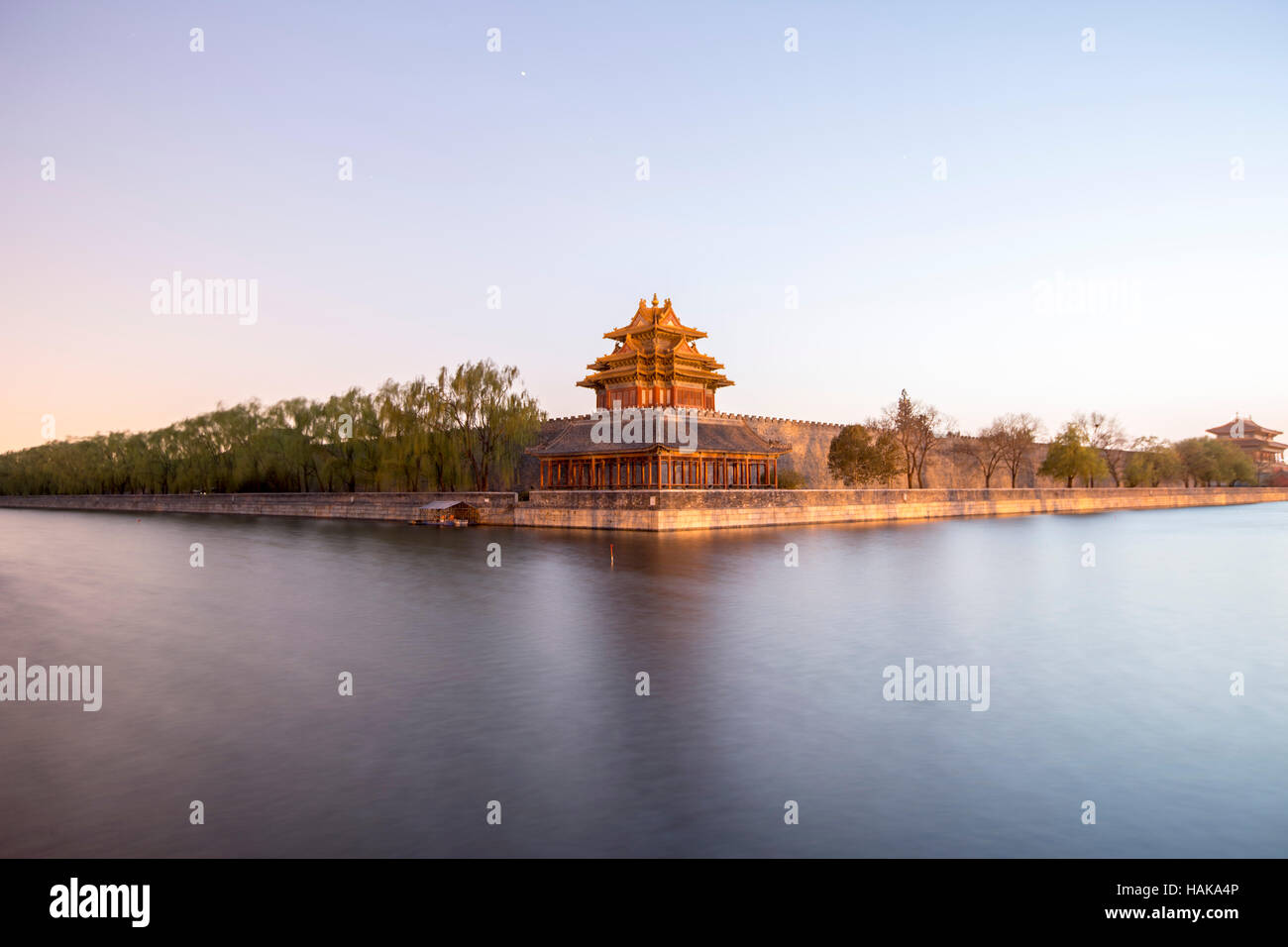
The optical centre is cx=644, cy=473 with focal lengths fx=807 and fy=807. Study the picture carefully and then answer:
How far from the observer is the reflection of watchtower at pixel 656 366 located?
43.0 meters

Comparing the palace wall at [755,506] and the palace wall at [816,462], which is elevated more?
the palace wall at [816,462]

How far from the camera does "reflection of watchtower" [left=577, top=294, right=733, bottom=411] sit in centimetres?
4297

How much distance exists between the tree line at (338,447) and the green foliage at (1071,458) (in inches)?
1490

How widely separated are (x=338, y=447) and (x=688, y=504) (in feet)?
88.1

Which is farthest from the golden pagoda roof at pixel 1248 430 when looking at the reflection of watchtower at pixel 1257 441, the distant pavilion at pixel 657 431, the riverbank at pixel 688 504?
the distant pavilion at pixel 657 431

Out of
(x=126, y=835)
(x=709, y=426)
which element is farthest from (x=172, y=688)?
(x=709, y=426)

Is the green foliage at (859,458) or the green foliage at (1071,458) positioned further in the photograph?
the green foliage at (1071,458)

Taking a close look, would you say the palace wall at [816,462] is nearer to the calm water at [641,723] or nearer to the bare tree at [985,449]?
the bare tree at [985,449]

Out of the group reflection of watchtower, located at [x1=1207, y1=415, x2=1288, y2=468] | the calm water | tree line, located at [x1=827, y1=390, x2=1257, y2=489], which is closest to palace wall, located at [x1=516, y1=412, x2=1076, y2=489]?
tree line, located at [x1=827, y1=390, x2=1257, y2=489]

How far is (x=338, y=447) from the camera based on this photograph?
48844mm

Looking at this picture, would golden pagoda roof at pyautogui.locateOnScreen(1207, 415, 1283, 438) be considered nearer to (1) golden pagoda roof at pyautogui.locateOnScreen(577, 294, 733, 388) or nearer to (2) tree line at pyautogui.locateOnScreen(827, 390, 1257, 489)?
(2) tree line at pyautogui.locateOnScreen(827, 390, 1257, 489)

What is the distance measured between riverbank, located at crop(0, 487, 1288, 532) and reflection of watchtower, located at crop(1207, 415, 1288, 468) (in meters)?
32.2

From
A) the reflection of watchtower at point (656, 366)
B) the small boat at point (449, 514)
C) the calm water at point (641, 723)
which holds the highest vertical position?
the reflection of watchtower at point (656, 366)

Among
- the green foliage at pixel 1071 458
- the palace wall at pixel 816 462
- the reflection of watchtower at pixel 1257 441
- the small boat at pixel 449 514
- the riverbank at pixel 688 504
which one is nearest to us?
the riverbank at pixel 688 504
